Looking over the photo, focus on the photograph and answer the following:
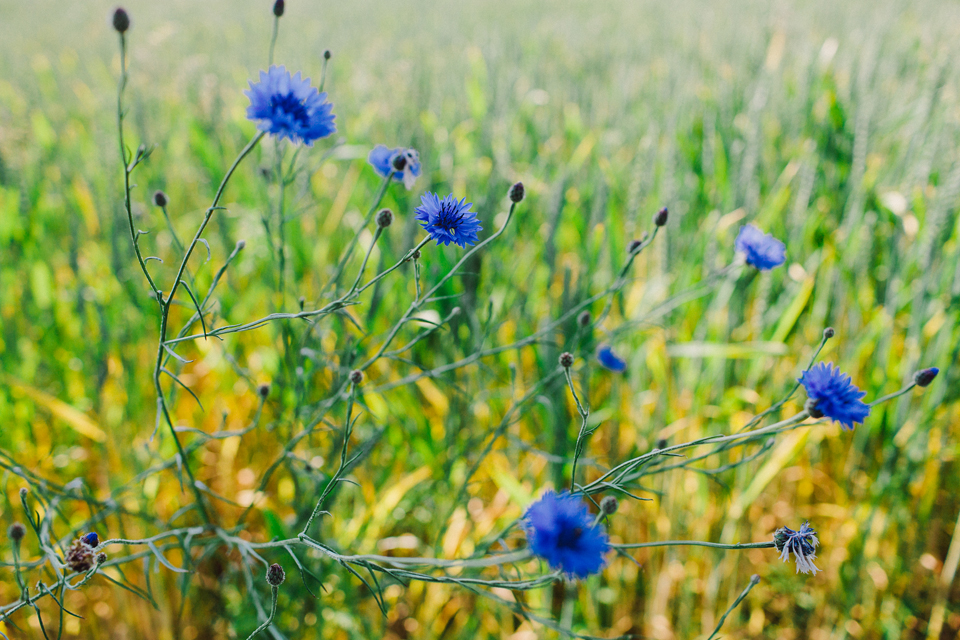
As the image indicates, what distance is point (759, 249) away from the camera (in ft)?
2.38

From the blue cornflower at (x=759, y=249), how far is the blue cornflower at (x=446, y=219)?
38 centimetres

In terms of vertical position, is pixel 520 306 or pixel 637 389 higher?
pixel 520 306

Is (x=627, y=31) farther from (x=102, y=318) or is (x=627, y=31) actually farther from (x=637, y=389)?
(x=102, y=318)

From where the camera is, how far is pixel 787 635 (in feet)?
3.46

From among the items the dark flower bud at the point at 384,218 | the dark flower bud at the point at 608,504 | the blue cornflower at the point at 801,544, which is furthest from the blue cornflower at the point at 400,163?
the blue cornflower at the point at 801,544

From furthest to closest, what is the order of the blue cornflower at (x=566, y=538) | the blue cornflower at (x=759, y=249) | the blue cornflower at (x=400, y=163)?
the blue cornflower at (x=759, y=249), the blue cornflower at (x=400, y=163), the blue cornflower at (x=566, y=538)

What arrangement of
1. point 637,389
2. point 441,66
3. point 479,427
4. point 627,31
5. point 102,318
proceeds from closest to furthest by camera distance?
point 102,318 < point 637,389 < point 479,427 < point 441,66 < point 627,31

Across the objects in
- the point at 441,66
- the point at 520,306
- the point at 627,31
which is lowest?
the point at 520,306

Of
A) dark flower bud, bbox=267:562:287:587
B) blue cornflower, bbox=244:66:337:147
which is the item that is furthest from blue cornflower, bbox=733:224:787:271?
dark flower bud, bbox=267:562:287:587

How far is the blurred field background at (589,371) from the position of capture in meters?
0.92

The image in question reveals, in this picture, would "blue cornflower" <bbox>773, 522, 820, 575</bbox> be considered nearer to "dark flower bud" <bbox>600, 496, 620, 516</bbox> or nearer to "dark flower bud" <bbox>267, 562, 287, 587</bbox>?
"dark flower bud" <bbox>600, 496, 620, 516</bbox>

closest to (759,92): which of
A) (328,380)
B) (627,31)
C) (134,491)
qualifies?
(328,380)

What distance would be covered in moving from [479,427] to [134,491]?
0.58m

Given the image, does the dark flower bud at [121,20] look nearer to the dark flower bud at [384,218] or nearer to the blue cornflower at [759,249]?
the dark flower bud at [384,218]
